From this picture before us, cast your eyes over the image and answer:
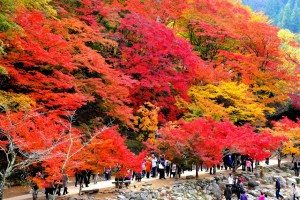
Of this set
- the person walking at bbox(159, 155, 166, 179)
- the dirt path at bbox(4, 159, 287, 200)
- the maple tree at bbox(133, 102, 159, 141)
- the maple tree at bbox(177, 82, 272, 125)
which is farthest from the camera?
the maple tree at bbox(177, 82, 272, 125)

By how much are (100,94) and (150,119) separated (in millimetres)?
5185

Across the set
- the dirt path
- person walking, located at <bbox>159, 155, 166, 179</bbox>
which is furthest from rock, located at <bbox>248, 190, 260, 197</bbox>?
person walking, located at <bbox>159, 155, 166, 179</bbox>

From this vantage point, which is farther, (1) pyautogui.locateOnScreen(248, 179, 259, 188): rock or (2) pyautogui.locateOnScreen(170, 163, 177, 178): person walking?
(1) pyautogui.locateOnScreen(248, 179, 259, 188): rock

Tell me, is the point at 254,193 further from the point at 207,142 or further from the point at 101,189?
the point at 101,189

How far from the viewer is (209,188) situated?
23531mm

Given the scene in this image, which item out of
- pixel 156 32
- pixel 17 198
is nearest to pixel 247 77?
pixel 156 32

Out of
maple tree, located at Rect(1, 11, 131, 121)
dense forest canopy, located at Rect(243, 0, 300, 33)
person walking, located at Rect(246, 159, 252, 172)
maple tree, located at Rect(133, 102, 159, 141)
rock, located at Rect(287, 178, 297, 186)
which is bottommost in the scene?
rock, located at Rect(287, 178, 297, 186)

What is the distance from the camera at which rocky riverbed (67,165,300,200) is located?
19922 millimetres

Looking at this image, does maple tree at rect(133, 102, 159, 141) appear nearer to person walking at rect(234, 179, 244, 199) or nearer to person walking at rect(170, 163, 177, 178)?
person walking at rect(170, 163, 177, 178)

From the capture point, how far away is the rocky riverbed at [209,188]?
19922mm

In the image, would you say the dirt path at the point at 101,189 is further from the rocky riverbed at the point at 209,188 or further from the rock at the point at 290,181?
the rock at the point at 290,181

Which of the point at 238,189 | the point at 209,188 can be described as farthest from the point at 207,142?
the point at 238,189

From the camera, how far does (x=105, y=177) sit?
2419 cm

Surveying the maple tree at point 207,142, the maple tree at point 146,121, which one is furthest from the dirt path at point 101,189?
the maple tree at point 146,121
